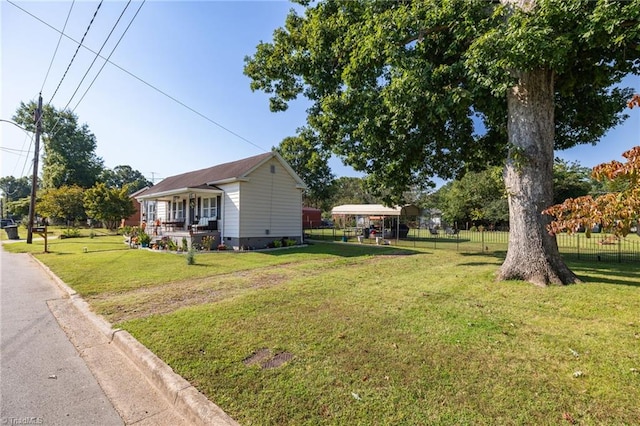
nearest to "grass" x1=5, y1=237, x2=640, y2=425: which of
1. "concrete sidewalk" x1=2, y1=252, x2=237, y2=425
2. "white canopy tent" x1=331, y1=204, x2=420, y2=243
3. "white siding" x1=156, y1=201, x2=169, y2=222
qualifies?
"concrete sidewalk" x1=2, y1=252, x2=237, y2=425

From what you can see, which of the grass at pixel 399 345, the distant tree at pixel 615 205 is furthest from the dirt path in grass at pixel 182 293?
the distant tree at pixel 615 205

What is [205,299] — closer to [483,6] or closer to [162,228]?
[483,6]

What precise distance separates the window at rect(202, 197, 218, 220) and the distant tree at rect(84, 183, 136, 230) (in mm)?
16503

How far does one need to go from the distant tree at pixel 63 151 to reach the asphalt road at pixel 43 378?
49508 mm


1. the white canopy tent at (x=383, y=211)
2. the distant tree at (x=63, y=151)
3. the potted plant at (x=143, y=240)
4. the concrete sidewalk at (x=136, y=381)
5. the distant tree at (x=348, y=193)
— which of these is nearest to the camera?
the concrete sidewalk at (x=136, y=381)

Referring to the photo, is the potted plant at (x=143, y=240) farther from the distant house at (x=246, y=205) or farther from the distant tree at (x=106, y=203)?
the distant tree at (x=106, y=203)

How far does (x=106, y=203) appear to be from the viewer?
94.8 feet

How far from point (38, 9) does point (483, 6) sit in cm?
1209

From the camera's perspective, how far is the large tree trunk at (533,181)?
6910 mm

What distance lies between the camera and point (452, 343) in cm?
394

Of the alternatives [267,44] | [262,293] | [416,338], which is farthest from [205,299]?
[267,44]

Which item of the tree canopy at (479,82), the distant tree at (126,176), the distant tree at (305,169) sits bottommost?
the tree canopy at (479,82)

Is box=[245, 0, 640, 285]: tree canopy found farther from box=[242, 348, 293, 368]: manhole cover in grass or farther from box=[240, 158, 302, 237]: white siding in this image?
box=[240, 158, 302, 237]: white siding

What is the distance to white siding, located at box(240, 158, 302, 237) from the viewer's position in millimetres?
16533
